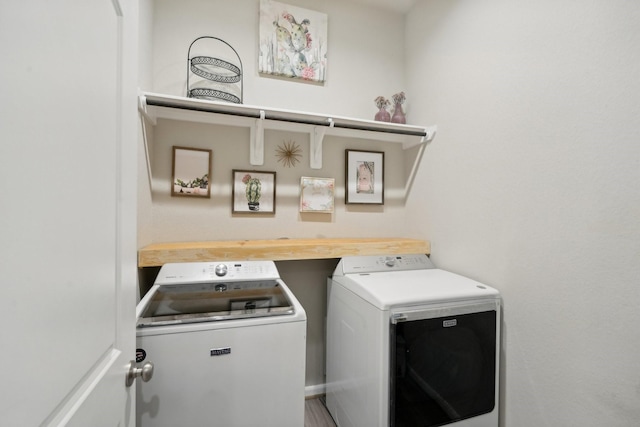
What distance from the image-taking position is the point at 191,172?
183 centimetres

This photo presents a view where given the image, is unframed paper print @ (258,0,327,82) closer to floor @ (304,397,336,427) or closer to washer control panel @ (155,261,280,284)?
washer control panel @ (155,261,280,284)

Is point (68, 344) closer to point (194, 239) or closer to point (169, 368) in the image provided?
point (169, 368)

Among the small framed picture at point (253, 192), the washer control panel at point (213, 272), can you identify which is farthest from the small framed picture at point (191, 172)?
the washer control panel at point (213, 272)

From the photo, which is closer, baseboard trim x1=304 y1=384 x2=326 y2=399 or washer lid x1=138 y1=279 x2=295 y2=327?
washer lid x1=138 y1=279 x2=295 y2=327

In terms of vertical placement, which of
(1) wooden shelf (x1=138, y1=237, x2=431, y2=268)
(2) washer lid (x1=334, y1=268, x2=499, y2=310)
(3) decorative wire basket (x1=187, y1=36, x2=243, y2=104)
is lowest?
(2) washer lid (x1=334, y1=268, x2=499, y2=310)

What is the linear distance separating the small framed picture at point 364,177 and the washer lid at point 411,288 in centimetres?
69

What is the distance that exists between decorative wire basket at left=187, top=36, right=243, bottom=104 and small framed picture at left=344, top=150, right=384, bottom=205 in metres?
0.93

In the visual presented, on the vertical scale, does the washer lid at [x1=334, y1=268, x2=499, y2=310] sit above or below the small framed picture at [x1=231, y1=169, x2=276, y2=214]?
below

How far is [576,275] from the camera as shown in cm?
115

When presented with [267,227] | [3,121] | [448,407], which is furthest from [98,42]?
[448,407]

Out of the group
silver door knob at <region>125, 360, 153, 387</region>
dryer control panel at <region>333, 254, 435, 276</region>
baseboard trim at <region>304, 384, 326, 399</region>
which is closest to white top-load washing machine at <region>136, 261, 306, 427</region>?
silver door knob at <region>125, 360, 153, 387</region>

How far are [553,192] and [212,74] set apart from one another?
193 cm

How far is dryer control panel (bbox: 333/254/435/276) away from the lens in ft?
5.70

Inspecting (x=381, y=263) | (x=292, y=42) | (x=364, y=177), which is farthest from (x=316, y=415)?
(x=292, y=42)
